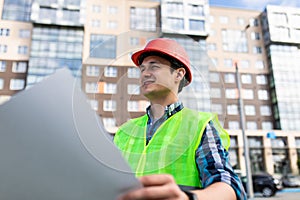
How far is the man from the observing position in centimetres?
41

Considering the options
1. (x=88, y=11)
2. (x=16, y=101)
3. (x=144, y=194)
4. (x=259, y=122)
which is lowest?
(x=144, y=194)

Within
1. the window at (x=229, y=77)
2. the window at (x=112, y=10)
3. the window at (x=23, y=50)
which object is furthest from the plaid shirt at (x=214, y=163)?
the window at (x=229, y=77)

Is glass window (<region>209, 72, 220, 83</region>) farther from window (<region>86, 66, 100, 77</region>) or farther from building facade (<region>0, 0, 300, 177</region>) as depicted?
building facade (<region>0, 0, 300, 177</region>)

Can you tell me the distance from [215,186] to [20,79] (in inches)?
679

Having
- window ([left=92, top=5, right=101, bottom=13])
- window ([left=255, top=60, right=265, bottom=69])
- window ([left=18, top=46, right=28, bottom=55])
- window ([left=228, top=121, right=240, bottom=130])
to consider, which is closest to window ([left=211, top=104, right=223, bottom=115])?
window ([left=92, top=5, right=101, bottom=13])

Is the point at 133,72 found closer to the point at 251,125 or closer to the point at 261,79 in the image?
the point at 251,125

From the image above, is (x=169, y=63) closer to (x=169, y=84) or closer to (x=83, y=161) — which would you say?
(x=169, y=84)

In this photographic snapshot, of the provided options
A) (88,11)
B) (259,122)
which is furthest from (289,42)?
(88,11)

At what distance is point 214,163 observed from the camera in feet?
1.42

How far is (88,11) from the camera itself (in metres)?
Result: 16.9

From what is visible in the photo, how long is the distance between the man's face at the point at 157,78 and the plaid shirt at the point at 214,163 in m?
0.09

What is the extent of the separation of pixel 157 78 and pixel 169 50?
0.05 m

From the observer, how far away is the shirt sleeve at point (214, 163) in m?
0.41

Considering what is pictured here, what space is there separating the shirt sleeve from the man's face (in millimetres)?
93
